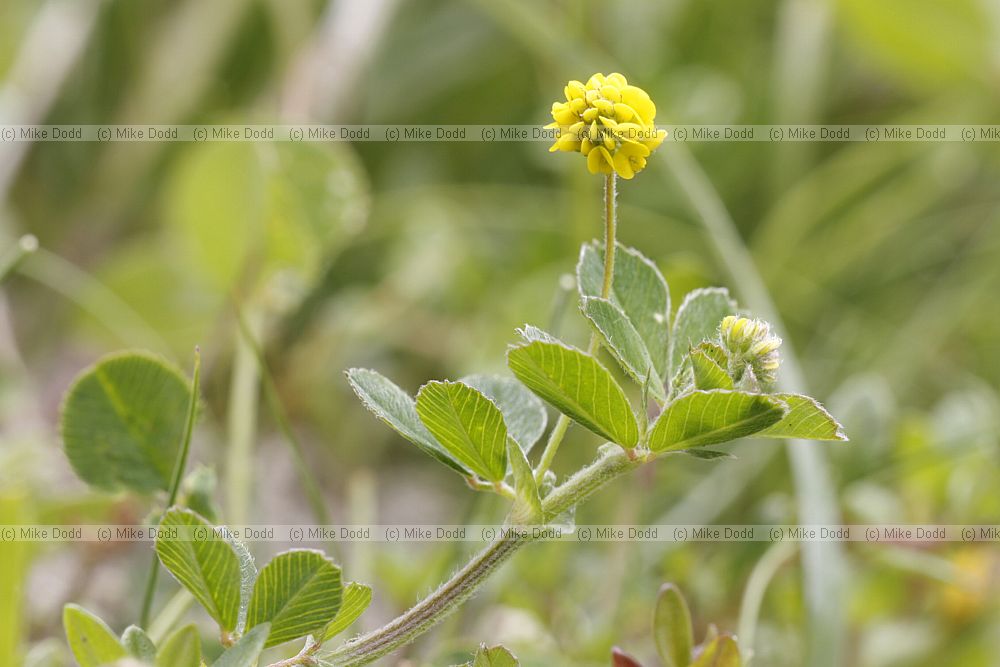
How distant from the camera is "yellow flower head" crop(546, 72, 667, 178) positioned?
317 millimetres

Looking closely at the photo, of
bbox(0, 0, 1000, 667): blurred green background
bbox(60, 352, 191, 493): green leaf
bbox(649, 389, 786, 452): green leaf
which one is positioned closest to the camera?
bbox(649, 389, 786, 452): green leaf

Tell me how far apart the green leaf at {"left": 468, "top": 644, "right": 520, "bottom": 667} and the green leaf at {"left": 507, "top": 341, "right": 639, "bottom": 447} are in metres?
0.07

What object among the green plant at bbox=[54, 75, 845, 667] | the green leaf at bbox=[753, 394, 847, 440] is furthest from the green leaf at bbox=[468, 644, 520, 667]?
the green leaf at bbox=[753, 394, 847, 440]

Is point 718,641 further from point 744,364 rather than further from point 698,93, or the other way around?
point 698,93

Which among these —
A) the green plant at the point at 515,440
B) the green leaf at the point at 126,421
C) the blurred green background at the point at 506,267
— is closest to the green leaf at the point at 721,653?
the green plant at the point at 515,440

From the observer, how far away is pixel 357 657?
305 mm

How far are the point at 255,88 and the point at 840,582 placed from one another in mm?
1010

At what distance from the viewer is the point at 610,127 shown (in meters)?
0.32

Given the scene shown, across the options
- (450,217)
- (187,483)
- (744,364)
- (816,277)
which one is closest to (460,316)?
(450,217)

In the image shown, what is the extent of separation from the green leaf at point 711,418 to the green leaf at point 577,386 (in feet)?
0.03

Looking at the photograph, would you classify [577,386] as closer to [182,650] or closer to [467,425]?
[467,425]

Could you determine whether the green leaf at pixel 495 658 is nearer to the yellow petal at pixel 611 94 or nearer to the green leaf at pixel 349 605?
the green leaf at pixel 349 605

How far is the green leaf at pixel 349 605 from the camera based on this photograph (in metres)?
0.31

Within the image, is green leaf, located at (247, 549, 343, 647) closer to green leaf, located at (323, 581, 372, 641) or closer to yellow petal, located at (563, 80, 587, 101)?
green leaf, located at (323, 581, 372, 641)
